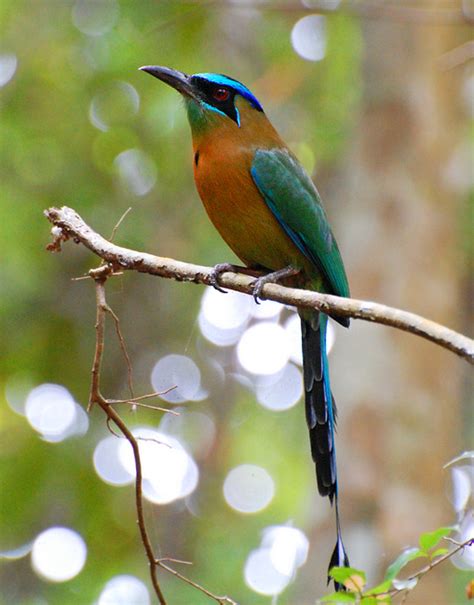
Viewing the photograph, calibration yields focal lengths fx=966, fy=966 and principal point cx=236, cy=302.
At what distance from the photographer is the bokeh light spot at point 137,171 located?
649 centimetres

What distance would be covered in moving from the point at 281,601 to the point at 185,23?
3541mm

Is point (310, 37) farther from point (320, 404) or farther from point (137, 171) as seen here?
point (320, 404)

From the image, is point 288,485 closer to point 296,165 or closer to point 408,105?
point 408,105

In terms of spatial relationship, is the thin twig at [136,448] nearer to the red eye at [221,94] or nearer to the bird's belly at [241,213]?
the bird's belly at [241,213]

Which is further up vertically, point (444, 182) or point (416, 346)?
point (444, 182)

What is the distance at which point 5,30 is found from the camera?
6461 mm

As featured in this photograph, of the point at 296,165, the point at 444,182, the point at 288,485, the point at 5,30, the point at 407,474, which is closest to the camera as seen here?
the point at 296,165

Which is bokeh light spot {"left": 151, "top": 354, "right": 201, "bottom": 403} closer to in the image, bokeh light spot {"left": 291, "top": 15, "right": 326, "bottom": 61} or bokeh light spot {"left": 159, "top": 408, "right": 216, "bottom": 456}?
bokeh light spot {"left": 159, "top": 408, "right": 216, "bottom": 456}

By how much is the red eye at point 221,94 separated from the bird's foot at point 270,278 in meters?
0.67

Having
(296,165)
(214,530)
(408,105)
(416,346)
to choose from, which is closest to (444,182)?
(408,105)

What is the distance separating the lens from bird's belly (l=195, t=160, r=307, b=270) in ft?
11.0

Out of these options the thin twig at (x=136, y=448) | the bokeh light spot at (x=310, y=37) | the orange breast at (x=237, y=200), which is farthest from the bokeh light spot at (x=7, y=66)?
the thin twig at (x=136, y=448)

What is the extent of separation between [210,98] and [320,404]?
120 cm

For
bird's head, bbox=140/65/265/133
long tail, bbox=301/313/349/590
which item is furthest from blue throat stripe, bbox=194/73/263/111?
long tail, bbox=301/313/349/590
